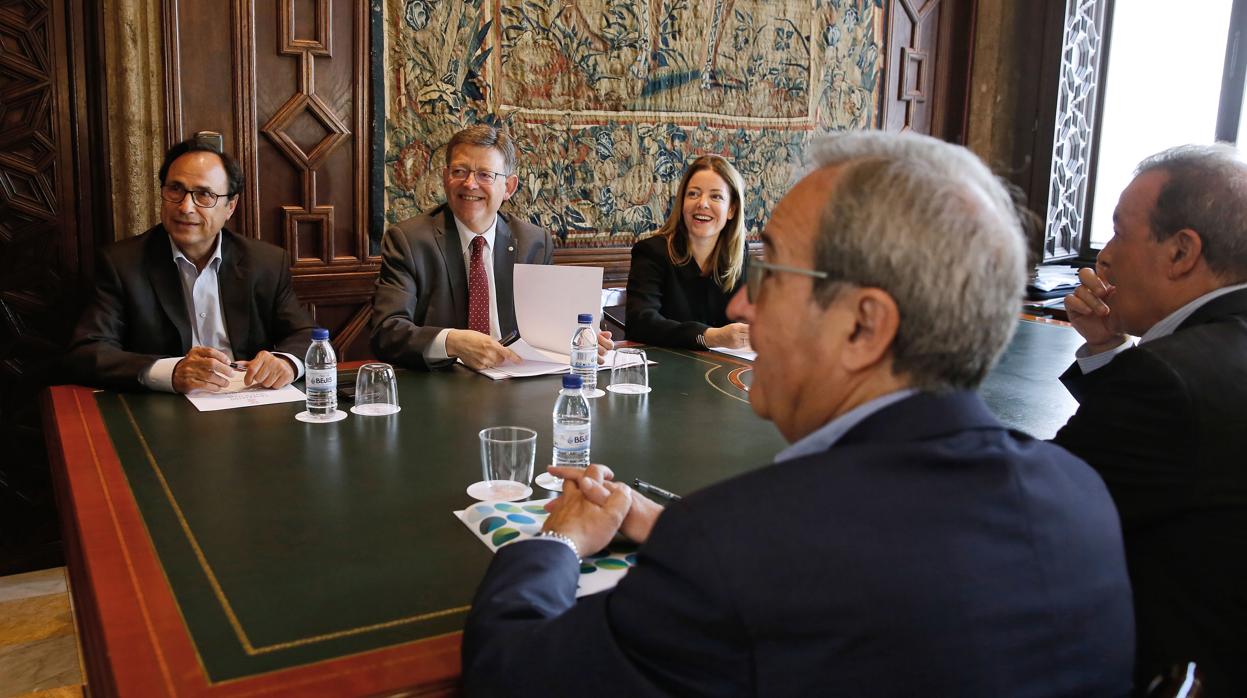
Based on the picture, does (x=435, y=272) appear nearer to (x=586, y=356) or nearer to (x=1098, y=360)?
(x=586, y=356)

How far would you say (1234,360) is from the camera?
1.51 m

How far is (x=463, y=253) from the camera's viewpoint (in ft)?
11.1

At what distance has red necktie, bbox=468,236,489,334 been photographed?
3.38m

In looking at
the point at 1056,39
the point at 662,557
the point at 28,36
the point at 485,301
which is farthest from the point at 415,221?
the point at 1056,39

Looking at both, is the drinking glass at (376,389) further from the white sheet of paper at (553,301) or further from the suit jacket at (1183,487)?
the suit jacket at (1183,487)

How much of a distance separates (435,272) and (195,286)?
78cm

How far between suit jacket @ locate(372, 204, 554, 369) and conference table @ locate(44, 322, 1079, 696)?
589 mm

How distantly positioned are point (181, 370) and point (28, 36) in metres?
1.77

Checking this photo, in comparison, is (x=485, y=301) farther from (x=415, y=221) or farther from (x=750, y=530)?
(x=750, y=530)

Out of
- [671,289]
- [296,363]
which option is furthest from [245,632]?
[671,289]

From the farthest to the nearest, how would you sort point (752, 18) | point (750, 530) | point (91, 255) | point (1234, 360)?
point (752, 18), point (91, 255), point (1234, 360), point (750, 530)

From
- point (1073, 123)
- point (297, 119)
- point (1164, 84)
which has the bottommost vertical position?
point (297, 119)

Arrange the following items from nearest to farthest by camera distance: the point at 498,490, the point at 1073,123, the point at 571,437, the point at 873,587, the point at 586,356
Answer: the point at 873,587 < the point at 498,490 < the point at 571,437 < the point at 586,356 < the point at 1073,123

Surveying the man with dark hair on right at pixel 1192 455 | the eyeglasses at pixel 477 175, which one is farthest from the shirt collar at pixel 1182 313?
the eyeglasses at pixel 477 175
